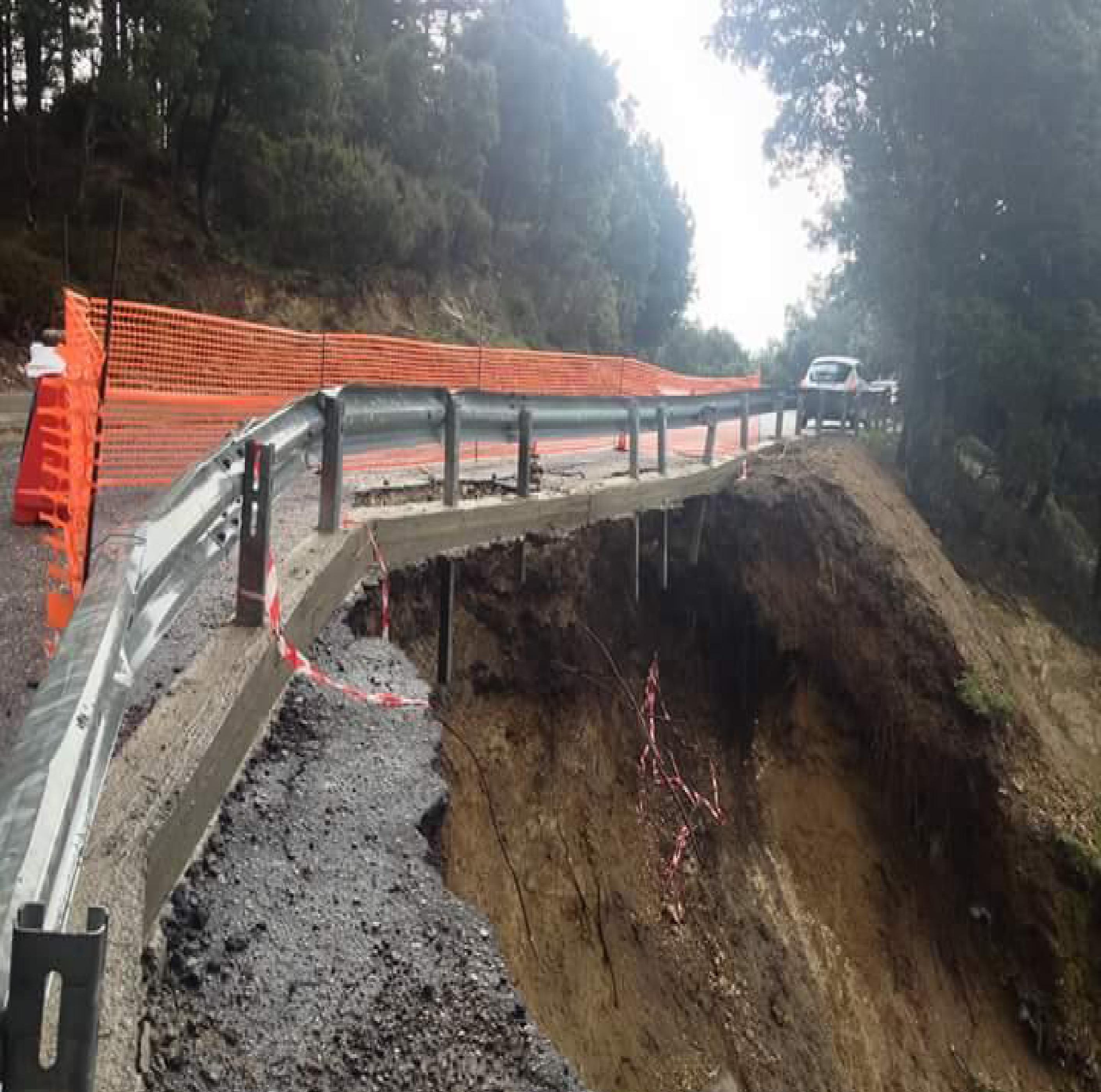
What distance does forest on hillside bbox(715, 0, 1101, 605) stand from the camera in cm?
1975

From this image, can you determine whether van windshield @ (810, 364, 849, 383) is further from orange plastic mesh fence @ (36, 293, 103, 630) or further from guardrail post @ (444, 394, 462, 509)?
Result: orange plastic mesh fence @ (36, 293, 103, 630)

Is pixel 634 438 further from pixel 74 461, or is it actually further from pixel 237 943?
pixel 237 943

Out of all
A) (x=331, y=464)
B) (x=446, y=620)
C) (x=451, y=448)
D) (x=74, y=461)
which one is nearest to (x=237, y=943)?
(x=74, y=461)

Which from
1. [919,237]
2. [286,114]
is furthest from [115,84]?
[919,237]

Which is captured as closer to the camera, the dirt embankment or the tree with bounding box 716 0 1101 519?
the dirt embankment

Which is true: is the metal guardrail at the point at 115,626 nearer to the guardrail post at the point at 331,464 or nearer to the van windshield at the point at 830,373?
the guardrail post at the point at 331,464

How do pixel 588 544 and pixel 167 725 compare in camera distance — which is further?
Result: pixel 588 544

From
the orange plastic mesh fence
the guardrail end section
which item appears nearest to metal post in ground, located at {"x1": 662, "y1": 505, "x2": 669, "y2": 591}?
the orange plastic mesh fence

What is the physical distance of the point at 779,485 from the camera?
1385cm

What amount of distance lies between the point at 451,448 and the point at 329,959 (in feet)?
14.5

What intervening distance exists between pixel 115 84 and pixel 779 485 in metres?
20.0

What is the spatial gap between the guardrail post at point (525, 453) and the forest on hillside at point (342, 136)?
Answer: 17062 mm

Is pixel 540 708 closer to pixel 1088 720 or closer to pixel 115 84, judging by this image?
pixel 1088 720

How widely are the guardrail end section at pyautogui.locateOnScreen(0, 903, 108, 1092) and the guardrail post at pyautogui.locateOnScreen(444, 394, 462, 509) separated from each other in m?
5.56
